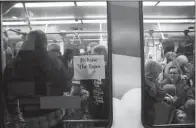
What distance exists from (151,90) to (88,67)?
0.63 metres

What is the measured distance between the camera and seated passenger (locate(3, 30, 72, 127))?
97.0 inches

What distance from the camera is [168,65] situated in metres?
2.54

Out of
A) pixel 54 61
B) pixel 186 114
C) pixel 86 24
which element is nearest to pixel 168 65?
pixel 186 114

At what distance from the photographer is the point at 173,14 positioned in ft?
8.34

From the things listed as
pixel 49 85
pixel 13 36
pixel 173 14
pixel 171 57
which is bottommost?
pixel 49 85

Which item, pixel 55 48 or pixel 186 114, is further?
pixel 186 114

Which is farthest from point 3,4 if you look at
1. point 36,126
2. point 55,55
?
point 36,126

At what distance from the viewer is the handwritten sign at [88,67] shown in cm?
246

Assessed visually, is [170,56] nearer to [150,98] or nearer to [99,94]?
[150,98]

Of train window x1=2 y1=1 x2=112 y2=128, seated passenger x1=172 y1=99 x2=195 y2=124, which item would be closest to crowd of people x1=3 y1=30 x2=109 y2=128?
train window x1=2 y1=1 x2=112 y2=128

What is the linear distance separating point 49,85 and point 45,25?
0.56 meters

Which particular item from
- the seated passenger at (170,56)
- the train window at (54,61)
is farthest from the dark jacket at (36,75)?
the seated passenger at (170,56)

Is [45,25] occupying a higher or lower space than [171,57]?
higher

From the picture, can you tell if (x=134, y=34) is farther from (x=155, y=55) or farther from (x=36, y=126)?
(x=36, y=126)
